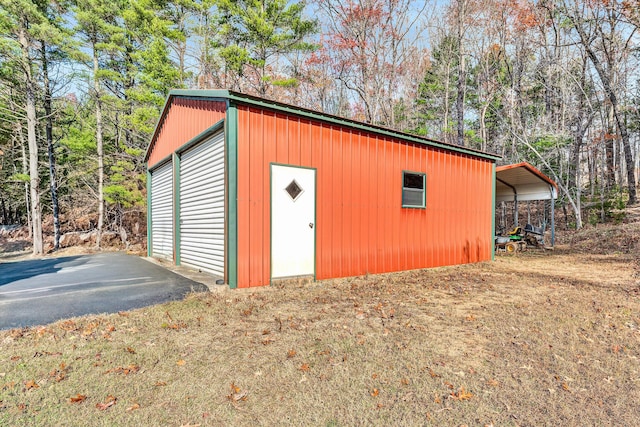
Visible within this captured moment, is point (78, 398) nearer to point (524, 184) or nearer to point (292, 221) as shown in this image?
point (292, 221)

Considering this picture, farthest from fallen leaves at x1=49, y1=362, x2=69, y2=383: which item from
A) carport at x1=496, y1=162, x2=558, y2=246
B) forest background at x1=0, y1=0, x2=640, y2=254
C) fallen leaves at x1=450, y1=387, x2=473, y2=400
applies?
forest background at x1=0, y1=0, x2=640, y2=254

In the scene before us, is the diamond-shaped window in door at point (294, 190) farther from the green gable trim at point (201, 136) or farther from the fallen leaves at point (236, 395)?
the fallen leaves at point (236, 395)

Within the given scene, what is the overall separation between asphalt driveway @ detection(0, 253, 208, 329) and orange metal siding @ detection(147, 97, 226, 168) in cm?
301

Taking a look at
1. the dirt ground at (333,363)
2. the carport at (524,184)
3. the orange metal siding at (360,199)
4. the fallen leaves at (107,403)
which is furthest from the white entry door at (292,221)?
the carport at (524,184)

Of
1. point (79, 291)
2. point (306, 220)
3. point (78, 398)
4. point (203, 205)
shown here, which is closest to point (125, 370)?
point (78, 398)

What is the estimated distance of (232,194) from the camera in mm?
5051

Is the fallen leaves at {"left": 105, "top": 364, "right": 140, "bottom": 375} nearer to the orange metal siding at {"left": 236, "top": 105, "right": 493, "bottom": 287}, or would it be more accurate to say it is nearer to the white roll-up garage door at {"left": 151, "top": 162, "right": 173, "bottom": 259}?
the orange metal siding at {"left": 236, "top": 105, "right": 493, "bottom": 287}

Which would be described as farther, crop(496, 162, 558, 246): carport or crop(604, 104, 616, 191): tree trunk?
crop(604, 104, 616, 191): tree trunk

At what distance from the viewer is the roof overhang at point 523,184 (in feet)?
34.1

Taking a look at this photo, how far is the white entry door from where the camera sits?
551 centimetres

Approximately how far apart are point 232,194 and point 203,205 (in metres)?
1.79

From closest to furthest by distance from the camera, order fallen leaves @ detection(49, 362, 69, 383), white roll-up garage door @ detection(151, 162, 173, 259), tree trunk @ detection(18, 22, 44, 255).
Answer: fallen leaves @ detection(49, 362, 69, 383) → white roll-up garage door @ detection(151, 162, 173, 259) → tree trunk @ detection(18, 22, 44, 255)

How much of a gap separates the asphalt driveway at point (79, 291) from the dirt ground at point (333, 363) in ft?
1.29

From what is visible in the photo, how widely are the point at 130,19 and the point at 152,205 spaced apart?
876 cm
